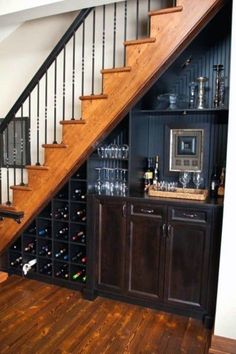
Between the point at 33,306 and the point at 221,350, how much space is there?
165cm

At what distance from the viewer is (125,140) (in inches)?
123

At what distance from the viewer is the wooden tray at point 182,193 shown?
254 centimetres

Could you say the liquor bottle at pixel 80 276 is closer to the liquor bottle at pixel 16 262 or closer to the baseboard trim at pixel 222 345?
the liquor bottle at pixel 16 262

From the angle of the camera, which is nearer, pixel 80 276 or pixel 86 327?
pixel 86 327

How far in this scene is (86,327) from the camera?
238 centimetres

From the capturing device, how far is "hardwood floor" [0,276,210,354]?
7.04 feet

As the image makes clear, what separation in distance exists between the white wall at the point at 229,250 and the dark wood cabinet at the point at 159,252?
11.5 inches

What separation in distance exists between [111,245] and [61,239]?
61cm

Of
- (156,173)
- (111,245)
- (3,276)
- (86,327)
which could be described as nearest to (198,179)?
(156,173)

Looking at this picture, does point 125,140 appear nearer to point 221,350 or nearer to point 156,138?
point 156,138

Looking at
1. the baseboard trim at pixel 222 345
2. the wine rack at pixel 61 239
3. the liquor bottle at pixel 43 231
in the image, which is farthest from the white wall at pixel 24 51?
the baseboard trim at pixel 222 345

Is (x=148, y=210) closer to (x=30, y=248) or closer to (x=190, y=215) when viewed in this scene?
(x=190, y=215)

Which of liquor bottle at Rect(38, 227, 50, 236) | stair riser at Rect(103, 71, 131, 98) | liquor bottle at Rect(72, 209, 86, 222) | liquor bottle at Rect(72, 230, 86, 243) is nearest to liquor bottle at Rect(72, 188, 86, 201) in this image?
liquor bottle at Rect(72, 209, 86, 222)

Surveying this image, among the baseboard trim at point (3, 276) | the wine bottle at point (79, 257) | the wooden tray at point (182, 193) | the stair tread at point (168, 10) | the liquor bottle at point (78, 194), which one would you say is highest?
the stair tread at point (168, 10)
